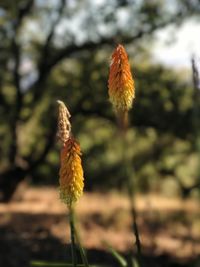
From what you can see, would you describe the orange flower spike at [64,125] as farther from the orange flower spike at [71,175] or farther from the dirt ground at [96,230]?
the dirt ground at [96,230]

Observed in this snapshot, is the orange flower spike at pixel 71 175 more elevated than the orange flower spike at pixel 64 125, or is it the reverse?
the orange flower spike at pixel 64 125

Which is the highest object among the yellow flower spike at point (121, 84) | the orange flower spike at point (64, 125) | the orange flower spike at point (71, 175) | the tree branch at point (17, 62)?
the tree branch at point (17, 62)

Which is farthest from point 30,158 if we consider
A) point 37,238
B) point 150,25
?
point 37,238

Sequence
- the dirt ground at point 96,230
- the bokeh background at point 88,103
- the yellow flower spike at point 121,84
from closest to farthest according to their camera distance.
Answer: the yellow flower spike at point 121,84
the dirt ground at point 96,230
the bokeh background at point 88,103

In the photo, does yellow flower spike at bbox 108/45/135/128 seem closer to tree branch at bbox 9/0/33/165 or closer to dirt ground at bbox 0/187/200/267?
dirt ground at bbox 0/187/200/267

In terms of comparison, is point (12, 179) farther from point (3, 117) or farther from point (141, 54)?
point (141, 54)

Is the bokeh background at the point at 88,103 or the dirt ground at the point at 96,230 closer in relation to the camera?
the dirt ground at the point at 96,230

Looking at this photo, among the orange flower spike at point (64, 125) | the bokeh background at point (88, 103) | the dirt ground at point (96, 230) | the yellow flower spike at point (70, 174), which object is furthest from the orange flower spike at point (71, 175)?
the bokeh background at point (88, 103)

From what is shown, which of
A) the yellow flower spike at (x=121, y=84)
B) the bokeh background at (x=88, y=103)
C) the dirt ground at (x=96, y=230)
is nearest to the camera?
the yellow flower spike at (x=121, y=84)
